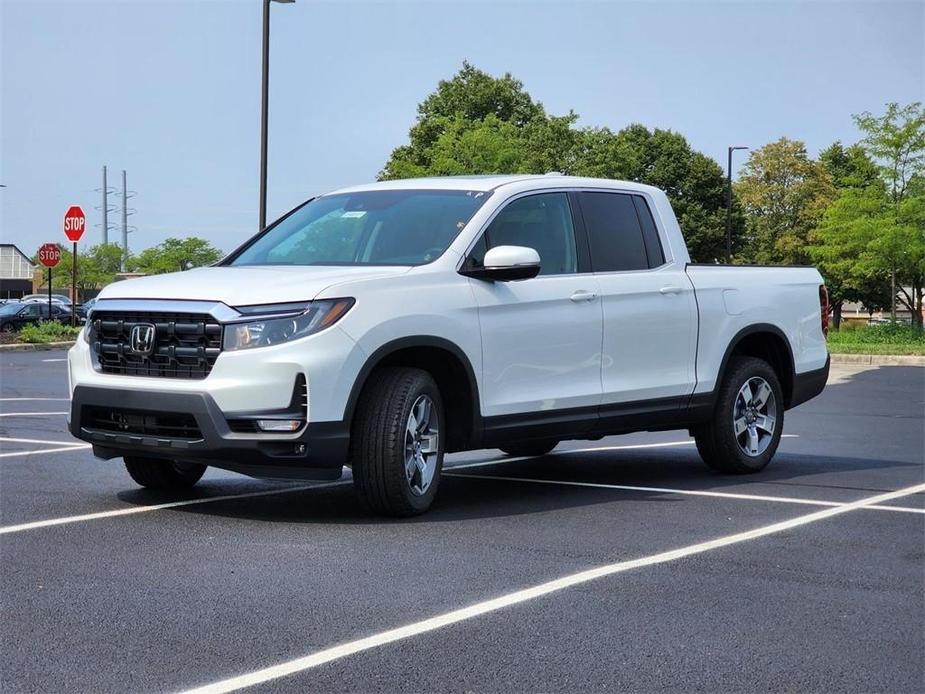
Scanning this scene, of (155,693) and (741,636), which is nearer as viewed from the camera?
(155,693)

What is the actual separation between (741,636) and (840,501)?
3.86 meters

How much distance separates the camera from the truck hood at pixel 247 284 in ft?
24.0

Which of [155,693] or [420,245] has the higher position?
[420,245]

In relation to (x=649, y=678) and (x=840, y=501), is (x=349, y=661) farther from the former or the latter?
(x=840, y=501)

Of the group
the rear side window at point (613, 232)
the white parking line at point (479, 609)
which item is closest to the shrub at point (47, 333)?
the rear side window at point (613, 232)

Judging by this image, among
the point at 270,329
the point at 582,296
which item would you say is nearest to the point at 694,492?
the point at 582,296

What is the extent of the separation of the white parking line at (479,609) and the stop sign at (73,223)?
3205cm

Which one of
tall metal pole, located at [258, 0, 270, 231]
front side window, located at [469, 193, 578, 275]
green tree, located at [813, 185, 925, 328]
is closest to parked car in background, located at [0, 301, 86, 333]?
tall metal pole, located at [258, 0, 270, 231]

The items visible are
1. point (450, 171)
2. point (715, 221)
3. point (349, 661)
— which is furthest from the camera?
point (715, 221)

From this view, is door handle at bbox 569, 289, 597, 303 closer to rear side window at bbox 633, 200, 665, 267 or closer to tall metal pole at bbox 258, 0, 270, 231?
rear side window at bbox 633, 200, 665, 267

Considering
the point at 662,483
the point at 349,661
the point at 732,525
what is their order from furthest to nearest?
the point at 662,483
the point at 732,525
the point at 349,661

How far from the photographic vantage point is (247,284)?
294 inches

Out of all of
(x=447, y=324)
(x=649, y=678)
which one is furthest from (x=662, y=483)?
(x=649, y=678)

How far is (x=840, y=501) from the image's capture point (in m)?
8.70
